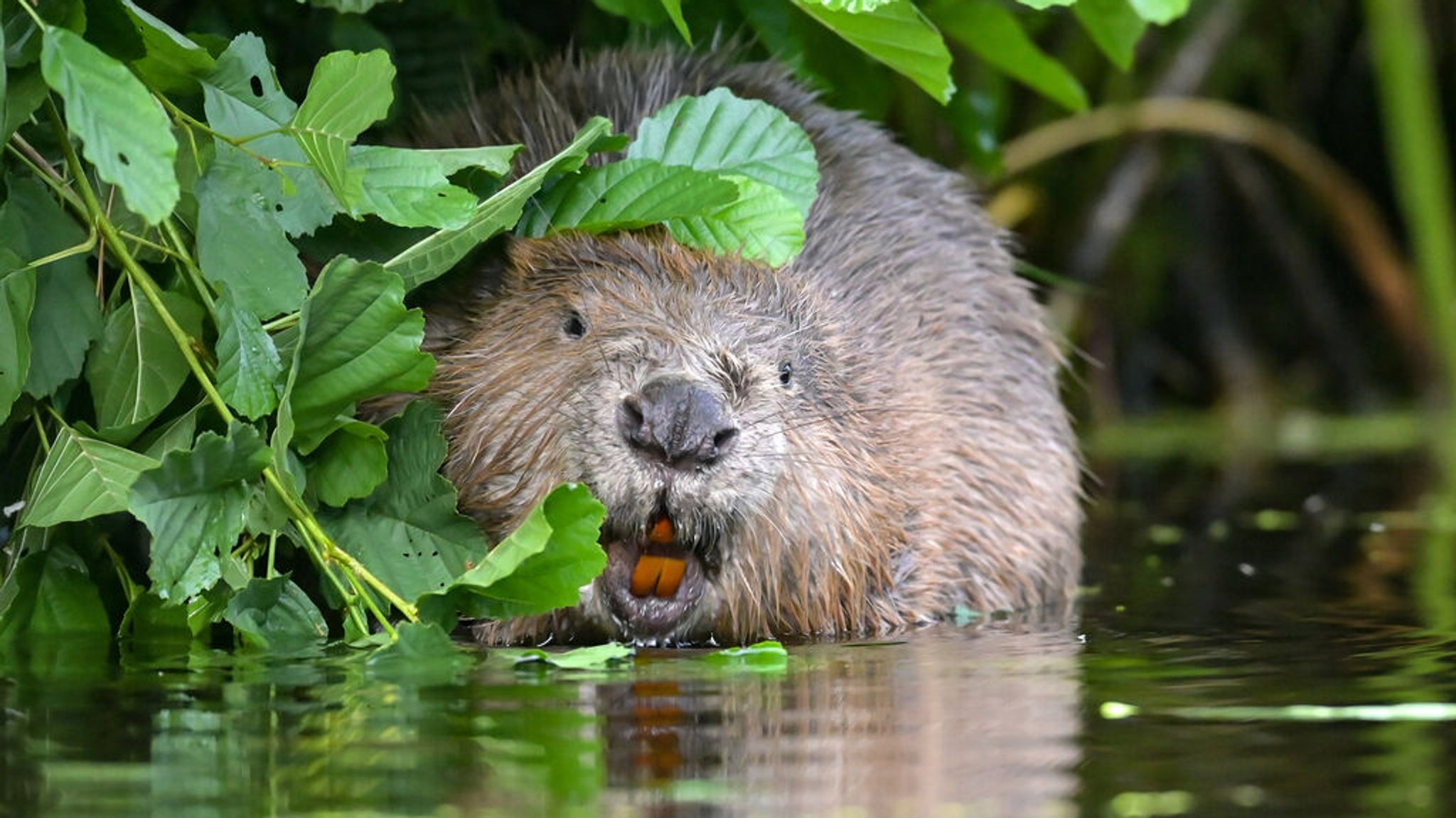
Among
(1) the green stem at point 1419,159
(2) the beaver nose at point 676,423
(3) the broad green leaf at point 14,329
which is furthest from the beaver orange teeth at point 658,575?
(1) the green stem at point 1419,159

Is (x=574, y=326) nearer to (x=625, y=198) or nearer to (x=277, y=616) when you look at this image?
(x=625, y=198)

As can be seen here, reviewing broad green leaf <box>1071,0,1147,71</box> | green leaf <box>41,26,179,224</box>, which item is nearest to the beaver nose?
green leaf <box>41,26,179,224</box>

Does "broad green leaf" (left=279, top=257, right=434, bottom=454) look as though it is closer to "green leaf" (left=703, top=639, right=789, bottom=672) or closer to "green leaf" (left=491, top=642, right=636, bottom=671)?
"green leaf" (left=491, top=642, right=636, bottom=671)

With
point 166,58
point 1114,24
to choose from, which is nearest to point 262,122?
point 166,58

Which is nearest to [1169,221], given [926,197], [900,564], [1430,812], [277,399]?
[926,197]

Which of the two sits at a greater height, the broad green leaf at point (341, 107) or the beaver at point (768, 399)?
the broad green leaf at point (341, 107)

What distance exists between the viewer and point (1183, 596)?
12.2 ft

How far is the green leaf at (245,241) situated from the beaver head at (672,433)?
49cm

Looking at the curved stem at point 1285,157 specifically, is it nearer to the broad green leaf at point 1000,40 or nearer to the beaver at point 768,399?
the broad green leaf at point 1000,40

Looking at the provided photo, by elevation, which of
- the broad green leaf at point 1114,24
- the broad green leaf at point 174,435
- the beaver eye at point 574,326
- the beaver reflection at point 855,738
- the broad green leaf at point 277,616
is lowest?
the beaver reflection at point 855,738

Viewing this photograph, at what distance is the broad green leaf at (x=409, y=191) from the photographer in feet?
8.75

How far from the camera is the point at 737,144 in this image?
10.3ft

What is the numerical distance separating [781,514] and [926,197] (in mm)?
1008

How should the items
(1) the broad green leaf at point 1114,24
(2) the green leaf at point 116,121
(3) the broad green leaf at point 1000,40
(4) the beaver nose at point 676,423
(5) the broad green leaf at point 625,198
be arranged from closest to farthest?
(2) the green leaf at point 116,121 → (4) the beaver nose at point 676,423 → (5) the broad green leaf at point 625,198 → (1) the broad green leaf at point 1114,24 → (3) the broad green leaf at point 1000,40
